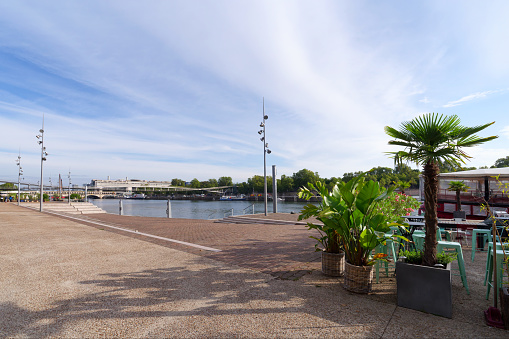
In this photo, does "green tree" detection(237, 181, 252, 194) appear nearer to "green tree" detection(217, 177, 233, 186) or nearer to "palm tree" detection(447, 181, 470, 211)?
"green tree" detection(217, 177, 233, 186)

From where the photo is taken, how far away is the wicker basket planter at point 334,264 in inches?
176

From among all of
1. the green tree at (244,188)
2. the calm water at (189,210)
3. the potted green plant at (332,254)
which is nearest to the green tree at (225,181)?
the green tree at (244,188)

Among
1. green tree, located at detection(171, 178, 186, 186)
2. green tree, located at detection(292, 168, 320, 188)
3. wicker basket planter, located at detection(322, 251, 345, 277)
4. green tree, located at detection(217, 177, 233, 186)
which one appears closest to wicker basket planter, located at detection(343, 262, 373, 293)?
wicker basket planter, located at detection(322, 251, 345, 277)

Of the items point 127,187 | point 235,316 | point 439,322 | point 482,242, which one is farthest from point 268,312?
point 127,187

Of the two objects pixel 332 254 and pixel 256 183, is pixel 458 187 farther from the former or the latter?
pixel 256 183

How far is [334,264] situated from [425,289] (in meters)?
1.56

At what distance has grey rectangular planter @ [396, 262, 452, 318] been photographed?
2.96m

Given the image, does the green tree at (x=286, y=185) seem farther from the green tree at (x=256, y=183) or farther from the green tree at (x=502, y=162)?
the green tree at (x=502, y=162)

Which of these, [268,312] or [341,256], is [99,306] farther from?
[341,256]

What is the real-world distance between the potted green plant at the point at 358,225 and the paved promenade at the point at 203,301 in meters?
0.27

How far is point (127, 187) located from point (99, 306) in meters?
163

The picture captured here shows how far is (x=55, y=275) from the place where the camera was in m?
4.59

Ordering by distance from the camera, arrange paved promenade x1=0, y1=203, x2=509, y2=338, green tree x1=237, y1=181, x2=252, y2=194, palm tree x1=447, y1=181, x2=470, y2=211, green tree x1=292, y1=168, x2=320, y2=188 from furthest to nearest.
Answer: green tree x1=237, y1=181, x2=252, y2=194, green tree x1=292, y1=168, x2=320, y2=188, palm tree x1=447, y1=181, x2=470, y2=211, paved promenade x1=0, y1=203, x2=509, y2=338

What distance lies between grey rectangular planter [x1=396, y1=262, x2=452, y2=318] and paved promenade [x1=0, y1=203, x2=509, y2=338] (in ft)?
0.42
